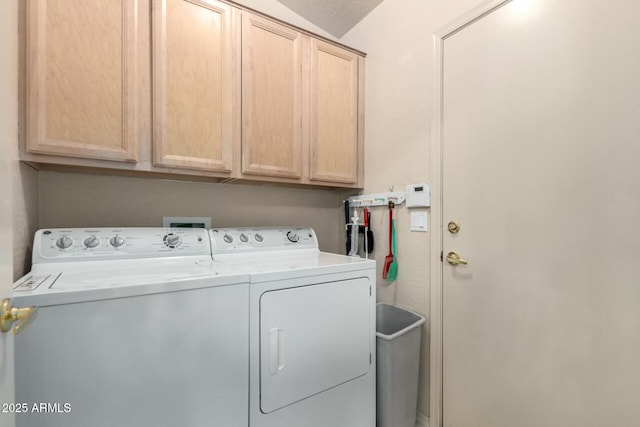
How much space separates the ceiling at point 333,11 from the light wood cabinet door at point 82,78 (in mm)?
1166

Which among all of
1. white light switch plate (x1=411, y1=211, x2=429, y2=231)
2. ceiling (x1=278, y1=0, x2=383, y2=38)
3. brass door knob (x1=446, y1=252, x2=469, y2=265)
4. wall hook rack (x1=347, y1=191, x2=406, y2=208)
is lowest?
brass door knob (x1=446, y1=252, x2=469, y2=265)

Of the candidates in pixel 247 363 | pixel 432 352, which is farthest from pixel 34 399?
pixel 432 352

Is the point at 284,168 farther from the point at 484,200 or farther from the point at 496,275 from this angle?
the point at 496,275

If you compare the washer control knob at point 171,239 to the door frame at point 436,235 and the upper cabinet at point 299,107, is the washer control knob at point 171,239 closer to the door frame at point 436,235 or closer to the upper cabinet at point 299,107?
the upper cabinet at point 299,107

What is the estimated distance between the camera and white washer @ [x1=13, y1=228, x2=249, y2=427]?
82cm

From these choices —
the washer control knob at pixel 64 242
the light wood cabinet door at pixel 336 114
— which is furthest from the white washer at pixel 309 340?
the light wood cabinet door at pixel 336 114

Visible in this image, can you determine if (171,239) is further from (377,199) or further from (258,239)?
(377,199)

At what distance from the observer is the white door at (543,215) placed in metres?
1.03

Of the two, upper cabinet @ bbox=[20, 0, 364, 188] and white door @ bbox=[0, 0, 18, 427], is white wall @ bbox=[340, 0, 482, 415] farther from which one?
white door @ bbox=[0, 0, 18, 427]

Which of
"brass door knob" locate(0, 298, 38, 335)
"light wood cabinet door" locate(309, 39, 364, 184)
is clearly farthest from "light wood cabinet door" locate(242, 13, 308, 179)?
"brass door knob" locate(0, 298, 38, 335)

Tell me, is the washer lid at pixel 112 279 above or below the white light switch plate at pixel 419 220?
below

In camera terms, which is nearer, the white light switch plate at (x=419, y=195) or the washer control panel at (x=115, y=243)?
the washer control panel at (x=115, y=243)

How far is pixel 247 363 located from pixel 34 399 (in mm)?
600

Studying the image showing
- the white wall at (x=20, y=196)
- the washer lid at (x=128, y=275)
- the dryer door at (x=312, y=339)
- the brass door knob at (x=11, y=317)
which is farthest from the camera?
the dryer door at (x=312, y=339)
